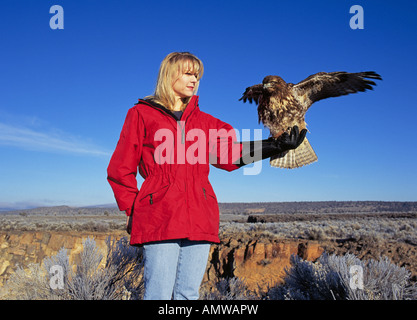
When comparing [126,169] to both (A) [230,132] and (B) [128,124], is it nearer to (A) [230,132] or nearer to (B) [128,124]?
(B) [128,124]

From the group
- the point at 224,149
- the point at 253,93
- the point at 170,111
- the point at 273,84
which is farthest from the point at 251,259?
the point at 170,111

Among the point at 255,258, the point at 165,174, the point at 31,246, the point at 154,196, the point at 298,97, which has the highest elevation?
the point at 298,97

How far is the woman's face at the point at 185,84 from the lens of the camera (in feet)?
6.28

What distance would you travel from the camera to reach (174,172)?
1.74m

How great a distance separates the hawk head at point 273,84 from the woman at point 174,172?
6.40 ft

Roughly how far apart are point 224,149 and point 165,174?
40 centimetres

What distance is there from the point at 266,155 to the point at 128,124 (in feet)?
2.48

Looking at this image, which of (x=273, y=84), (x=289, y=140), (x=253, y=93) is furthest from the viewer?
(x=253, y=93)

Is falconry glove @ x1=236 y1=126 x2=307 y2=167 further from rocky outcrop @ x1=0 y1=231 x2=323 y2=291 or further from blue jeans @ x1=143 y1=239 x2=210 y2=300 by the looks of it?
rocky outcrop @ x1=0 y1=231 x2=323 y2=291

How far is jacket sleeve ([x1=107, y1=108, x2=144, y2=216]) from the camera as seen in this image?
181 cm

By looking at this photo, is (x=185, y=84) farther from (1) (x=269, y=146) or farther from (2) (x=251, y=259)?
(2) (x=251, y=259)

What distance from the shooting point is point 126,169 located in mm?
1817

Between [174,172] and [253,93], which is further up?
[253,93]
